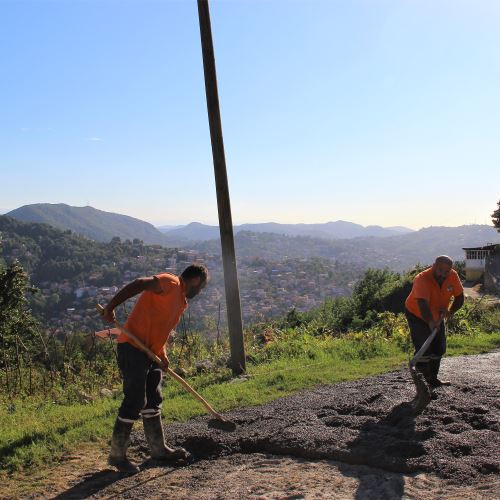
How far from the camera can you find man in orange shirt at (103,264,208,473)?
4.60 m

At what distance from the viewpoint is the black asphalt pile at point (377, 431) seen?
435cm

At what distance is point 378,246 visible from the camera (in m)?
114

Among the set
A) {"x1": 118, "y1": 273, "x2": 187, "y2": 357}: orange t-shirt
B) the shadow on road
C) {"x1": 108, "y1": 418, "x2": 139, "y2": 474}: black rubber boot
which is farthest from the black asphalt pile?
{"x1": 118, "y1": 273, "x2": 187, "y2": 357}: orange t-shirt

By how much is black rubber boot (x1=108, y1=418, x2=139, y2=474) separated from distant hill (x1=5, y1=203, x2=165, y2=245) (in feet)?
410

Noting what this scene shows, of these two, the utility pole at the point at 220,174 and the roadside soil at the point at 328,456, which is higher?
the utility pole at the point at 220,174

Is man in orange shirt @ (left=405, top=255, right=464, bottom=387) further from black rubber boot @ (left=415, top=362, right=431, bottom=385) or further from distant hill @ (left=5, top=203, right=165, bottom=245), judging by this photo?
distant hill @ (left=5, top=203, right=165, bottom=245)

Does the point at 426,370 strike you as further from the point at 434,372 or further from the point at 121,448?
the point at 121,448

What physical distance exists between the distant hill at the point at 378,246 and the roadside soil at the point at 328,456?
6049 centimetres

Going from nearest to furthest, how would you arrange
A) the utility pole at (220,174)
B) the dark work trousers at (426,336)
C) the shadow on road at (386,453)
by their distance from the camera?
the shadow on road at (386,453) → the dark work trousers at (426,336) → the utility pole at (220,174)

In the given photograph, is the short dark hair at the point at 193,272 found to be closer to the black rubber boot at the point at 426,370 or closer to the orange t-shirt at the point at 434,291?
the orange t-shirt at the point at 434,291

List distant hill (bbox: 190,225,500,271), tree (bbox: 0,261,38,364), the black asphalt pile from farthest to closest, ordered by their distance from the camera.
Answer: distant hill (bbox: 190,225,500,271) → tree (bbox: 0,261,38,364) → the black asphalt pile

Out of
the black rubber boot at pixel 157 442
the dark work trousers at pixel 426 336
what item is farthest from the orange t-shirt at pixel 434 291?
the black rubber boot at pixel 157 442

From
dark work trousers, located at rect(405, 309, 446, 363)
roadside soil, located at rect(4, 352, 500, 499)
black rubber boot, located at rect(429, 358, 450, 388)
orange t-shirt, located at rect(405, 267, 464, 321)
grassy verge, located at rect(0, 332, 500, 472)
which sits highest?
orange t-shirt, located at rect(405, 267, 464, 321)

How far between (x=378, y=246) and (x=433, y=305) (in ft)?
363
